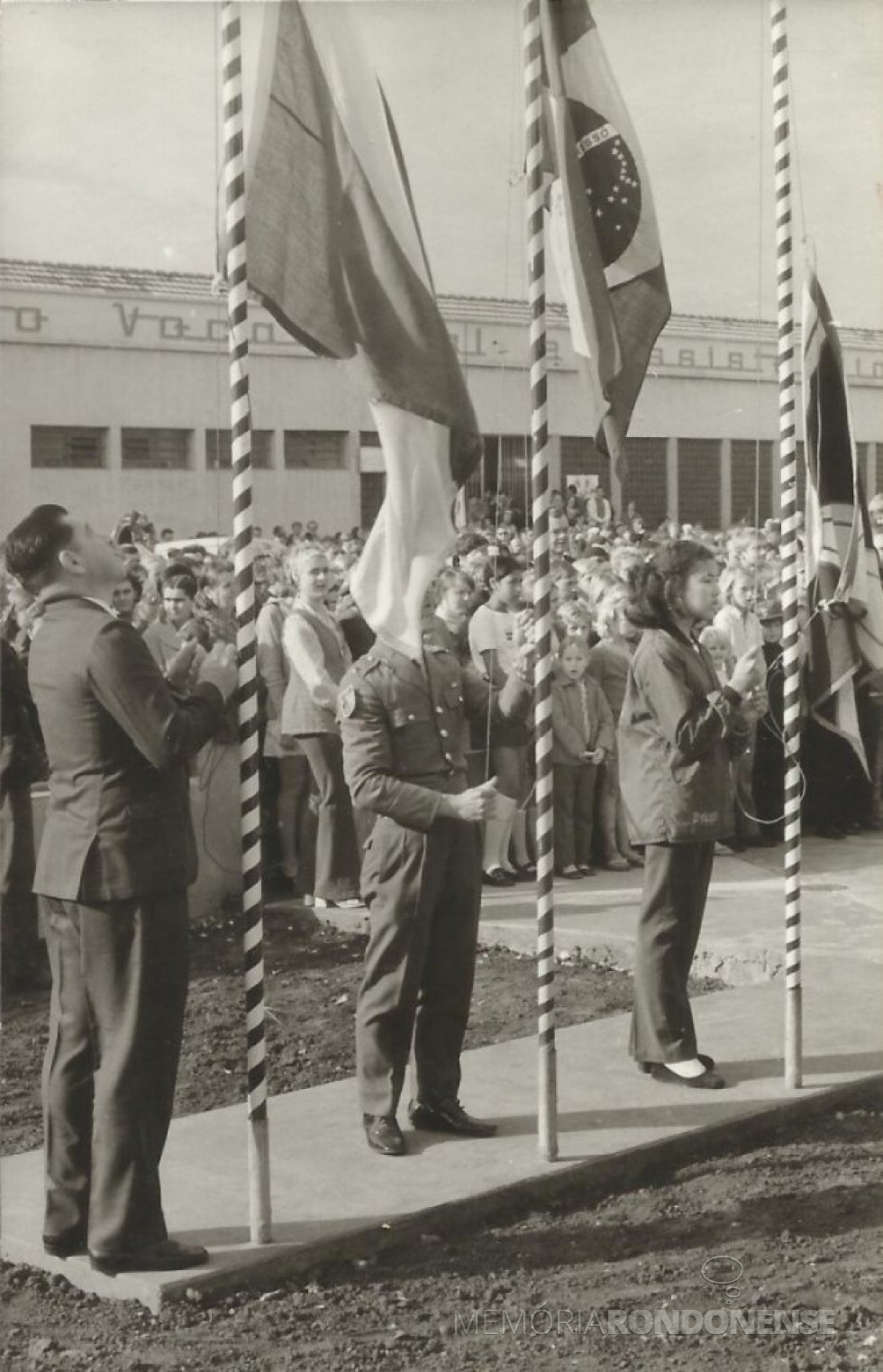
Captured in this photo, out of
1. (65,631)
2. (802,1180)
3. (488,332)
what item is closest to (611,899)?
(802,1180)

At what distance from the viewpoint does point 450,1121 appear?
6305 millimetres

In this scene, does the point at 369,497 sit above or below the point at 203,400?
below

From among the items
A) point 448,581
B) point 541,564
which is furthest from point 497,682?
point 541,564

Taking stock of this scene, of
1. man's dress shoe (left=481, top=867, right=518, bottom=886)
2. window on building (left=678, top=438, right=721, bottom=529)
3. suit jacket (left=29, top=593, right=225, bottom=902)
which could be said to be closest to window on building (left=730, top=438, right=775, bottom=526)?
window on building (left=678, top=438, right=721, bottom=529)

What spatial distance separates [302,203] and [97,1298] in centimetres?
338

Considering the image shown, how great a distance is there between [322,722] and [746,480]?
103 feet

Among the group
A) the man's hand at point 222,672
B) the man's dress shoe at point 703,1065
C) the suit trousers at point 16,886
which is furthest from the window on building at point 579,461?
the man's hand at point 222,672

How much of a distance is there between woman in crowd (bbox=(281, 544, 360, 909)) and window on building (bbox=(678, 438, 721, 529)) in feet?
94.1

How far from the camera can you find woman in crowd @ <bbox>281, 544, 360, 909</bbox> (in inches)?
402

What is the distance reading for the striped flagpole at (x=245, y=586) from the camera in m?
5.18

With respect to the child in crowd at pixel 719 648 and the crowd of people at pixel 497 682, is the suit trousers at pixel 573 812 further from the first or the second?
the child in crowd at pixel 719 648

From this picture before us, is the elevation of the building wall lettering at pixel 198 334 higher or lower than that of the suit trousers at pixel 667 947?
higher

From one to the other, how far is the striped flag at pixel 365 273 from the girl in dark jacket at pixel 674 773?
1.15 m

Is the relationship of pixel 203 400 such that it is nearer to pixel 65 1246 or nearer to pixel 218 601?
pixel 218 601
